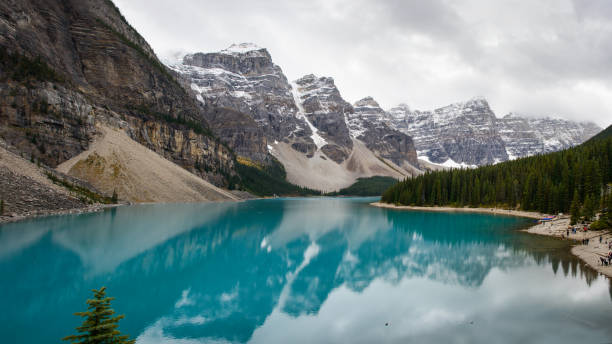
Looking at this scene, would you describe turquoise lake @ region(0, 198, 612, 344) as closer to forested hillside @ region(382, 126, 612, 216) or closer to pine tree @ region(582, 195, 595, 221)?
pine tree @ region(582, 195, 595, 221)

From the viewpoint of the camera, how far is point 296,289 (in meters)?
19.5

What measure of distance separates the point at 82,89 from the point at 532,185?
4282 inches

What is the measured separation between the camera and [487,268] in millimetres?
23891

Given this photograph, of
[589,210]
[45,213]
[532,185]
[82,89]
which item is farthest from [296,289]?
[82,89]

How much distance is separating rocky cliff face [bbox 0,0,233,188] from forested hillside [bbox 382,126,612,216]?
7483 centimetres

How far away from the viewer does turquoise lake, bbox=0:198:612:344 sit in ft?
42.9

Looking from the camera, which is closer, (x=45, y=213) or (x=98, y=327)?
(x=98, y=327)

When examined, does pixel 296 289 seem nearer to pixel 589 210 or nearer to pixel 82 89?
pixel 589 210

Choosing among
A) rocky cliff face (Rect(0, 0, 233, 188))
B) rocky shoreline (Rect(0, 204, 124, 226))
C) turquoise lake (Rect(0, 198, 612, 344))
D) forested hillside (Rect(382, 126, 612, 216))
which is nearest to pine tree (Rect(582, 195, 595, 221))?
forested hillside (Rect(382, 126, 612, 216))

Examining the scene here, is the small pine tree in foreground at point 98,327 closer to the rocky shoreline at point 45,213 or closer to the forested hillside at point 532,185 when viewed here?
the rocky shoreline at point 45,213

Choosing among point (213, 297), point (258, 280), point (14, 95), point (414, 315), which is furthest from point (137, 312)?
point (14, 95)

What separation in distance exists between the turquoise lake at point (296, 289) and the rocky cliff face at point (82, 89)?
3996 centimetres

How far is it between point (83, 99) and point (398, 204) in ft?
274

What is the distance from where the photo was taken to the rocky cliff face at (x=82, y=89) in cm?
6353
